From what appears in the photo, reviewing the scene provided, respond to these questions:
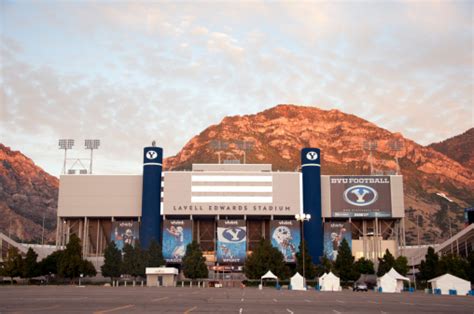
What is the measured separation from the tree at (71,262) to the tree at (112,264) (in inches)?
369

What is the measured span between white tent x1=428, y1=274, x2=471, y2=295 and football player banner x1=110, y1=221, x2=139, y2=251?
247 ft

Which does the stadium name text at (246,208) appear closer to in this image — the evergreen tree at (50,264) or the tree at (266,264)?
the tree at (266,264)

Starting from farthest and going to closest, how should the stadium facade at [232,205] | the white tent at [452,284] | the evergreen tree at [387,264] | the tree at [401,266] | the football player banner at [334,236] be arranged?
1. the football player banner at [334,236]
2. the stadium facade at [232,205]
3. the tree at [401,266]
4. the evergreen tree at [387,264]
5. the white tent at [452,284]

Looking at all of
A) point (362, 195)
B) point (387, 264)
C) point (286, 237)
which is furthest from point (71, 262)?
point (362, 195)

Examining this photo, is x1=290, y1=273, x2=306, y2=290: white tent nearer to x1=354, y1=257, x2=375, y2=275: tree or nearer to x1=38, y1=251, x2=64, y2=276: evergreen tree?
x1=354, y1=257, x2=375, y2=275: tree

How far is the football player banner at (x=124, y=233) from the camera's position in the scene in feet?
431

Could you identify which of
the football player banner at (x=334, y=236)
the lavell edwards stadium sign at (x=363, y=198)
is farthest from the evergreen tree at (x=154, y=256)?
the lavell edwards stadium sign at (x=363, y=198)

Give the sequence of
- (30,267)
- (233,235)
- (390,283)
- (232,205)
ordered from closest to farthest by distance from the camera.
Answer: (390,283) < (30,267) < (233,235) < (232,205)

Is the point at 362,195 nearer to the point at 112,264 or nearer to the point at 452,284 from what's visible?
the point at 112,264

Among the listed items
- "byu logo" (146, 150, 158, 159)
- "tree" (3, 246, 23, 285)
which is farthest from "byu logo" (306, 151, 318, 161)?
"tree" (3, 246, 23, 285)

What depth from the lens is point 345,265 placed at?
114250mm

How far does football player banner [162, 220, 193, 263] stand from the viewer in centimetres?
12862

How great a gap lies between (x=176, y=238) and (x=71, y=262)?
27893 millimetres

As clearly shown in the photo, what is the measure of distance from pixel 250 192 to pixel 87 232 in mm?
39164
